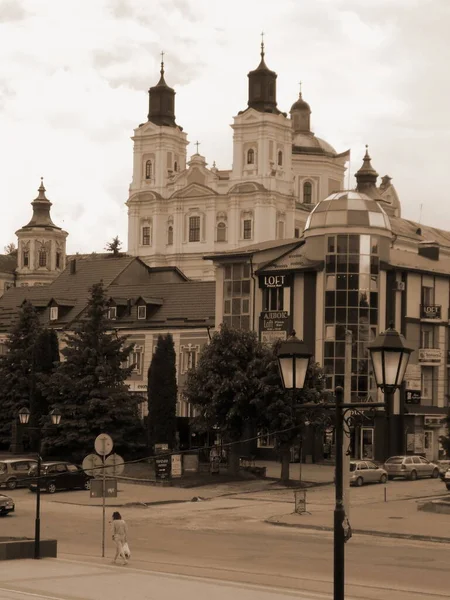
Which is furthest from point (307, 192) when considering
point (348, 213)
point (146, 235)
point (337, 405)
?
point (337, 405)

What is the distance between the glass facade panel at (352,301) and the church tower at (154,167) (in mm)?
61592

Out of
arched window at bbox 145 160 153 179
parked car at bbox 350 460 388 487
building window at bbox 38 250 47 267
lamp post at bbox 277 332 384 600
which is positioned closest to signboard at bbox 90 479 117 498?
lamp post at bbox 277 332 384 600

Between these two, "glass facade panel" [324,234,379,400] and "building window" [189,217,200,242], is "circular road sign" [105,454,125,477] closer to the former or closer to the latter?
"glass facade panel" [324,234,379,400]

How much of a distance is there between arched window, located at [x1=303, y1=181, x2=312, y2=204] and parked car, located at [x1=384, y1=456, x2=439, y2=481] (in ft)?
241

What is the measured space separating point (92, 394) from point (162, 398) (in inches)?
191

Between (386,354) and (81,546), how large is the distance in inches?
836

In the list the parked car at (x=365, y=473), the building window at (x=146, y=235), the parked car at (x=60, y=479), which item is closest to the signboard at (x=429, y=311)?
the parked car at (x=365, y=473)

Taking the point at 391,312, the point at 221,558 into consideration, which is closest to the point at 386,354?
the point at 221,558

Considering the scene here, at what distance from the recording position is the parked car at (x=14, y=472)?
171 ft

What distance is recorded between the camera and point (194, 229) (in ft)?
410

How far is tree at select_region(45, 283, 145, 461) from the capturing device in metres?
60.8

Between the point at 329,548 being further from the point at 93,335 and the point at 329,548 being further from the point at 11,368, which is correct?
the point at 11,368

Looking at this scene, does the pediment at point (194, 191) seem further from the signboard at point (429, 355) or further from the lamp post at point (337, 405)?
the lamp post at point (337, 405)

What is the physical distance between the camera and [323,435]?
65938 millimetres
